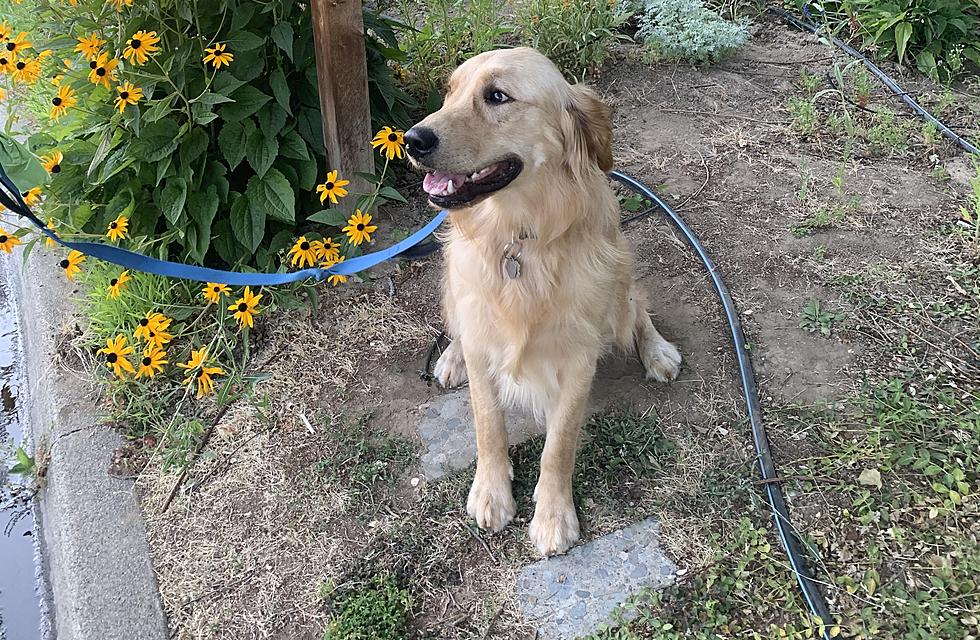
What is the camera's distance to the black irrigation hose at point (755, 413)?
217 centimetres

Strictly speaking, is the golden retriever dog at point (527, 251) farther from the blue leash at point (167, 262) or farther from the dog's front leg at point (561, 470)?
the blue leash at point (167, 262)

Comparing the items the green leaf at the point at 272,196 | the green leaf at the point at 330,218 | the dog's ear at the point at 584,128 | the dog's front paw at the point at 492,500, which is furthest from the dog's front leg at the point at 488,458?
the green leaf at the point at 272,196

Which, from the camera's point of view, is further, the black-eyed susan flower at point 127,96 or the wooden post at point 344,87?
the wooden post at point 344,87

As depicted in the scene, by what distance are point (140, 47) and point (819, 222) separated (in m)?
3.12

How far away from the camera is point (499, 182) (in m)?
2.03

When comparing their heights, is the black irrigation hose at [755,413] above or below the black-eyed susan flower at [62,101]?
below

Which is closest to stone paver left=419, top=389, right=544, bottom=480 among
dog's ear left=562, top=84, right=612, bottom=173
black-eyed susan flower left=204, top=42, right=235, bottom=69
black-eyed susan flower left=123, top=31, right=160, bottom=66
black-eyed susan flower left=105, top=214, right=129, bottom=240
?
dog's ear left=562, top=84, right=612, bottom=173

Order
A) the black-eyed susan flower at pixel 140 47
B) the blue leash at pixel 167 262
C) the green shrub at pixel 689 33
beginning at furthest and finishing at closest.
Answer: the green shrub at pixel 689 33, the black-eyed susan flower at pixel 140 47, the blue leash at pixel 167 262

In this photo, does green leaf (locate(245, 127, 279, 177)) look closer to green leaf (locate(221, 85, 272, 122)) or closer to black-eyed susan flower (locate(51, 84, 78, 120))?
green leaf (locate(221, 85, 272, 122))

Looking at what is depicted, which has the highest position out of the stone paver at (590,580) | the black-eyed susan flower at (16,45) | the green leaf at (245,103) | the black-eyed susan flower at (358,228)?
the black-eyed susan flower at (16,45)

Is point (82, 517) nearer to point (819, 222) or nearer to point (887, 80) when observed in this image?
point (819, 222)

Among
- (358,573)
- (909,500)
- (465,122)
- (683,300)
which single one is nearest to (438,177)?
(465,122)

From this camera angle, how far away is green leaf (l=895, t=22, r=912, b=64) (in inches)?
177

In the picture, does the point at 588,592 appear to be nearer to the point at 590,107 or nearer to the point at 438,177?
the point at 438,177
